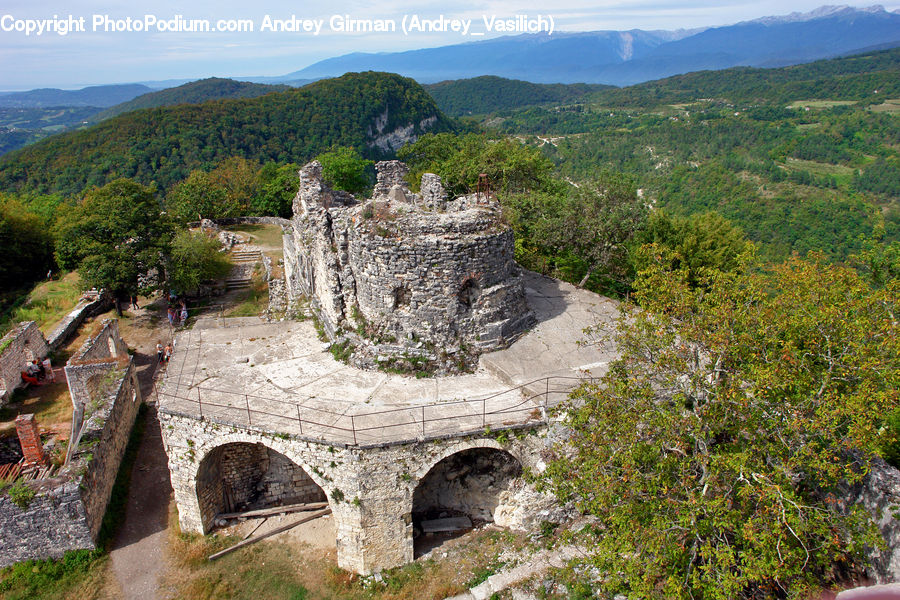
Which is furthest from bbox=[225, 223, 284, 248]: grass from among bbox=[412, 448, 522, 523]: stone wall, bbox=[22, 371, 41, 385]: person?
bbox=[412, 448, 522, 523]: stone wall

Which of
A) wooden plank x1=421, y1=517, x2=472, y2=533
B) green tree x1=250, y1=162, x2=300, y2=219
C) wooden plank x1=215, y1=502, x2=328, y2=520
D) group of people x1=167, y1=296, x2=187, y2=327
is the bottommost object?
wooden plank x1=421, y1=517, x2=472, y2=533

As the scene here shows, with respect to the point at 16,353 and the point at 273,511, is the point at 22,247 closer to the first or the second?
the point at 16,353

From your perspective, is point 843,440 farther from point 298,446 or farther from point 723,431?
point 298,446

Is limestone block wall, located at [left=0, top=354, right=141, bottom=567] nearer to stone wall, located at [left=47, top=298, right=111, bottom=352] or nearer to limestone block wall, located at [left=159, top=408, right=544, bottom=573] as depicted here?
limestone block wall, located at [left=159, top=408, right=544, bottom=573]

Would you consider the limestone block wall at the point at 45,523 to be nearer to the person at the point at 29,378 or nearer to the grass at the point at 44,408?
the grass at the point at 44,408

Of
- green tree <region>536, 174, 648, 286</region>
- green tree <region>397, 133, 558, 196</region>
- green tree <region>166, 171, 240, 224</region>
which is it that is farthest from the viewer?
green tree <region>166, 171, 240, 224</region>

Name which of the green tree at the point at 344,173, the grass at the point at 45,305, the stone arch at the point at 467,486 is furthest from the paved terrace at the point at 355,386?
the green tree at the point at 344,173

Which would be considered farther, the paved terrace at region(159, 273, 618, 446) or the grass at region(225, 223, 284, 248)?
the grass at region(225, 223, 284, 248)

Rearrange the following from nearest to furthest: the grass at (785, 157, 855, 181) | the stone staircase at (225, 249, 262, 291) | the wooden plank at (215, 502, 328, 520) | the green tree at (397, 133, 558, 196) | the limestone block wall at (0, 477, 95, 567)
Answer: the limestone block wall at (0, 477, 95, 567) → the wooden plank at (215, 502, 328, 520) → the stone staircase at (225, 249, 262, 291) → the green tree at (397, 133, 558, 196) → the grass at (785, 157, 855, 181)
